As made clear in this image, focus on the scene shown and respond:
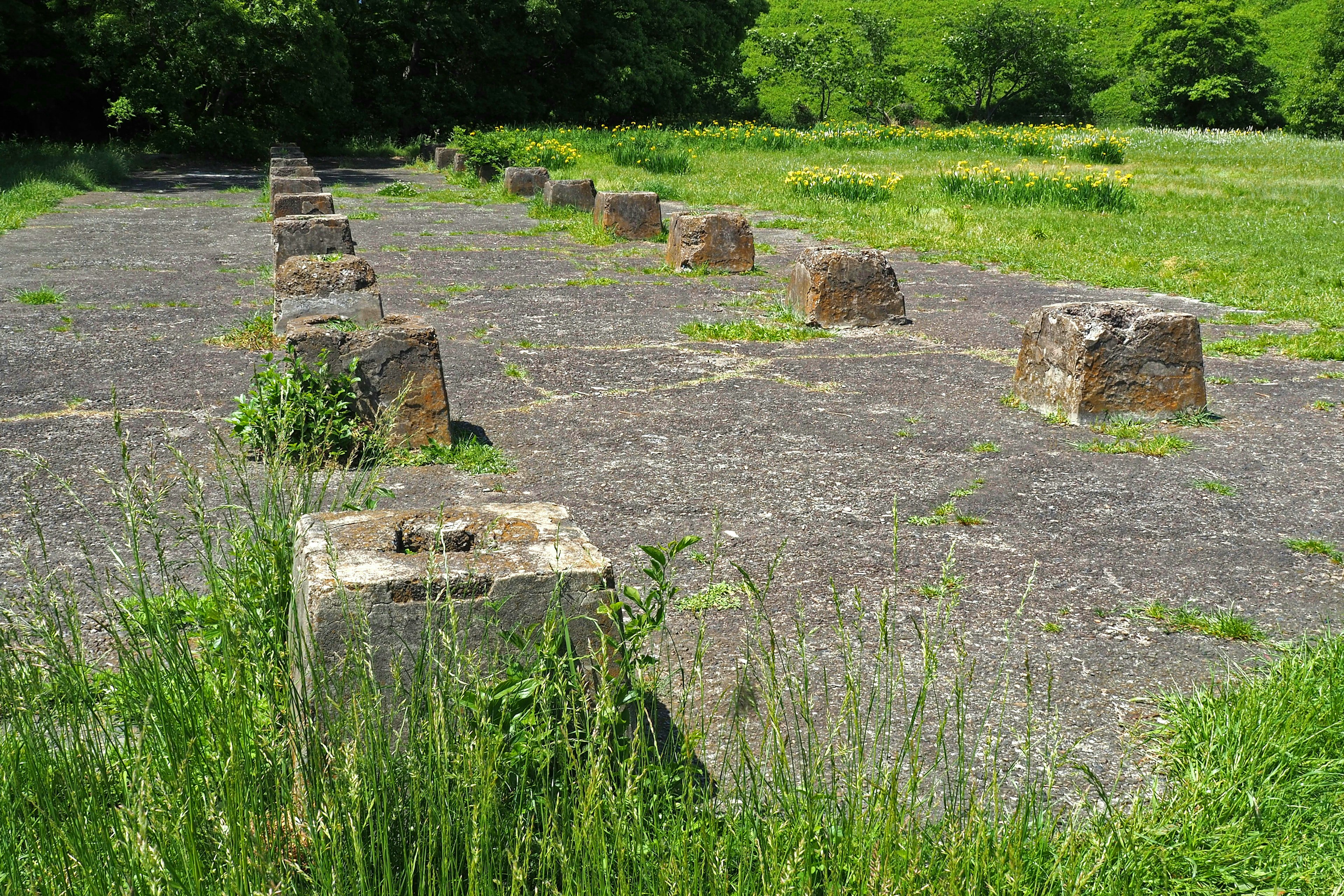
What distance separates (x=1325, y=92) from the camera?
42.2 meters

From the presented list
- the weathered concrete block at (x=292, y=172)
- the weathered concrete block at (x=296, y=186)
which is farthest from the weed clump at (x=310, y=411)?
the weathered concrete block at (x=292, y=172)

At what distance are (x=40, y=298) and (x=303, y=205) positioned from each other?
3.17 metres

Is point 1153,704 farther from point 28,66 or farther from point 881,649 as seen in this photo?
point 28,66

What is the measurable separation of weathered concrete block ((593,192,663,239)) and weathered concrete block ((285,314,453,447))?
7.66m

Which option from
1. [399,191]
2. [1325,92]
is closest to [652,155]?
[399,191]

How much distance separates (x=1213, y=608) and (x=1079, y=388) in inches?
92.8

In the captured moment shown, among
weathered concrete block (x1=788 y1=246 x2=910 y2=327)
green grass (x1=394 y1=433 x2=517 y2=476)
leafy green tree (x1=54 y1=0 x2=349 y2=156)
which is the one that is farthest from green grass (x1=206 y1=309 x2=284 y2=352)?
leafy green tree (x1=54 y1=0 x2=349 y2=156)

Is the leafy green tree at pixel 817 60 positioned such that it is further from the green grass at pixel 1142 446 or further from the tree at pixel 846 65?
the green grass at pixel 1142 446

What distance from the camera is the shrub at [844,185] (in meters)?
15.5

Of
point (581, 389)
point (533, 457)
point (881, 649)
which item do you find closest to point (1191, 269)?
point (581, 389)

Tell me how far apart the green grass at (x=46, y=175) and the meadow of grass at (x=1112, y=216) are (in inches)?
315

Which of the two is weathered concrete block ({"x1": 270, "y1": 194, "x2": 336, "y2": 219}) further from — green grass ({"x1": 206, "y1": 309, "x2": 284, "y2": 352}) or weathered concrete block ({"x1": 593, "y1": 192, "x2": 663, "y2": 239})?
green grass ({"x1": 206, "y1": 309, "x2": 284, "y2": 352})

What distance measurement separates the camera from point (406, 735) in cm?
237

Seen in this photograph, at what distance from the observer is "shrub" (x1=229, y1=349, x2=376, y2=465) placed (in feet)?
16.1
